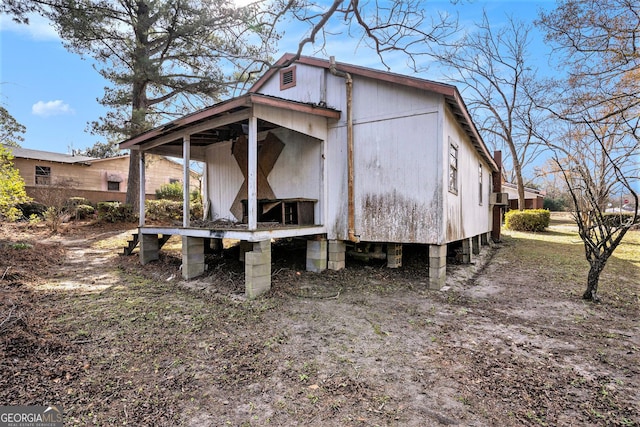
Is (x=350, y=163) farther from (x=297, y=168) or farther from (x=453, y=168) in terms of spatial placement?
(x=453, y=168)

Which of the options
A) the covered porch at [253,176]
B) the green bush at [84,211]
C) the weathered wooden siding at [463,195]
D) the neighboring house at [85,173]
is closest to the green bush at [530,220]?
the weathered wooden siding at [463,195]

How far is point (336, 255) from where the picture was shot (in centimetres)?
692

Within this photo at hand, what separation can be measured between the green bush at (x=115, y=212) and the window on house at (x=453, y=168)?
47.1ft

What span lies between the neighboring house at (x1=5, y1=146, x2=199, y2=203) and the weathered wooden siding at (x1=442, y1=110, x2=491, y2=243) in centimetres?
1554

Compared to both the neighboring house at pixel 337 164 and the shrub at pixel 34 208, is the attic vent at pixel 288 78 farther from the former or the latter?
the shrub at pixel 34 208

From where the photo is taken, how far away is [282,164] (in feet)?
25.1

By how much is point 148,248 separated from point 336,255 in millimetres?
4962

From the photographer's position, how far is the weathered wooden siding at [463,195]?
6.10 metres

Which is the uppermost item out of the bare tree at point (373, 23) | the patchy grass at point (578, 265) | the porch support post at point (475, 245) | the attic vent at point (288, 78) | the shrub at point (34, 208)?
the bare tree at point (373, 23)

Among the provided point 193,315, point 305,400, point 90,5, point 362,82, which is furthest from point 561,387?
point 90,5

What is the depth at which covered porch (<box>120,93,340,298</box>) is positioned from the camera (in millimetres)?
5387

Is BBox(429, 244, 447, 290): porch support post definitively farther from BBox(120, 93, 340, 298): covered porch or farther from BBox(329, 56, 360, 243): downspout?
BBox(120, 93, 340, 298): covered porch

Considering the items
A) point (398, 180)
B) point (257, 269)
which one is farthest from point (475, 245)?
point (257, 269)

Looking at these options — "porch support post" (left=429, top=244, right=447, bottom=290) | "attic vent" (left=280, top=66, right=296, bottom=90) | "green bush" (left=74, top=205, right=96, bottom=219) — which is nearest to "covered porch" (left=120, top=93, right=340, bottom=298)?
"attic vent" (left=280, top=66, right=296, bottom=90)
